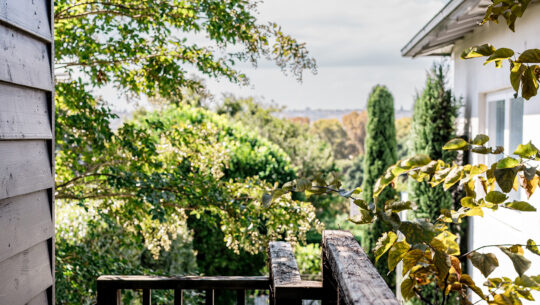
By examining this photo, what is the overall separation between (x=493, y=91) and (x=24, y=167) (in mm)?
3846

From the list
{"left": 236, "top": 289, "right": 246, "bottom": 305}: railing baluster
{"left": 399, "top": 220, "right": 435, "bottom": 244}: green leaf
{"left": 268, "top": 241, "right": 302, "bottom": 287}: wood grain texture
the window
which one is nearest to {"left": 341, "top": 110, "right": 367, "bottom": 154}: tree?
the window

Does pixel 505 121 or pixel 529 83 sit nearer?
pixel 529 83

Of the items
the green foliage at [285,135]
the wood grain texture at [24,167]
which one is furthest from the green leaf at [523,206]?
the green foliage at [285,135]

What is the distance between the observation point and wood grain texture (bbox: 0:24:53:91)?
1.22m

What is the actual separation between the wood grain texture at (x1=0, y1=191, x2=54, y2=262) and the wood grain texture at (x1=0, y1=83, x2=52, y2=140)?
167 mm

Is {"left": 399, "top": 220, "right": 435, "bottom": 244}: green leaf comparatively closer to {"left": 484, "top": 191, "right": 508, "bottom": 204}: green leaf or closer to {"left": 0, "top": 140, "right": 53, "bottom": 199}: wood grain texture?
{"left": 484, "top": 191, "right": 508, "bottom": 204}: green leaf

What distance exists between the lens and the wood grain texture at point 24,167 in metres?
1.22

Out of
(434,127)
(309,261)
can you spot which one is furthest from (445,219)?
(309,261)

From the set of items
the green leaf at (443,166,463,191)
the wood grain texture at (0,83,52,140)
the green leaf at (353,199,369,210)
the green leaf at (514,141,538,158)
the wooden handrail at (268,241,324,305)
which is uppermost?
the wood grain texture at (0,83,52,140)

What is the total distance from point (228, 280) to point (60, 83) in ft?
6.78

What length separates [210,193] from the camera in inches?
125

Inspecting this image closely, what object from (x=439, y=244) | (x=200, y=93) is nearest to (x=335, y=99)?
(x=200, y=93)

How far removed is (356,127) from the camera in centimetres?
2489

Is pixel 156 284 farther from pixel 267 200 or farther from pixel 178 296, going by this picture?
pixel 267 200
